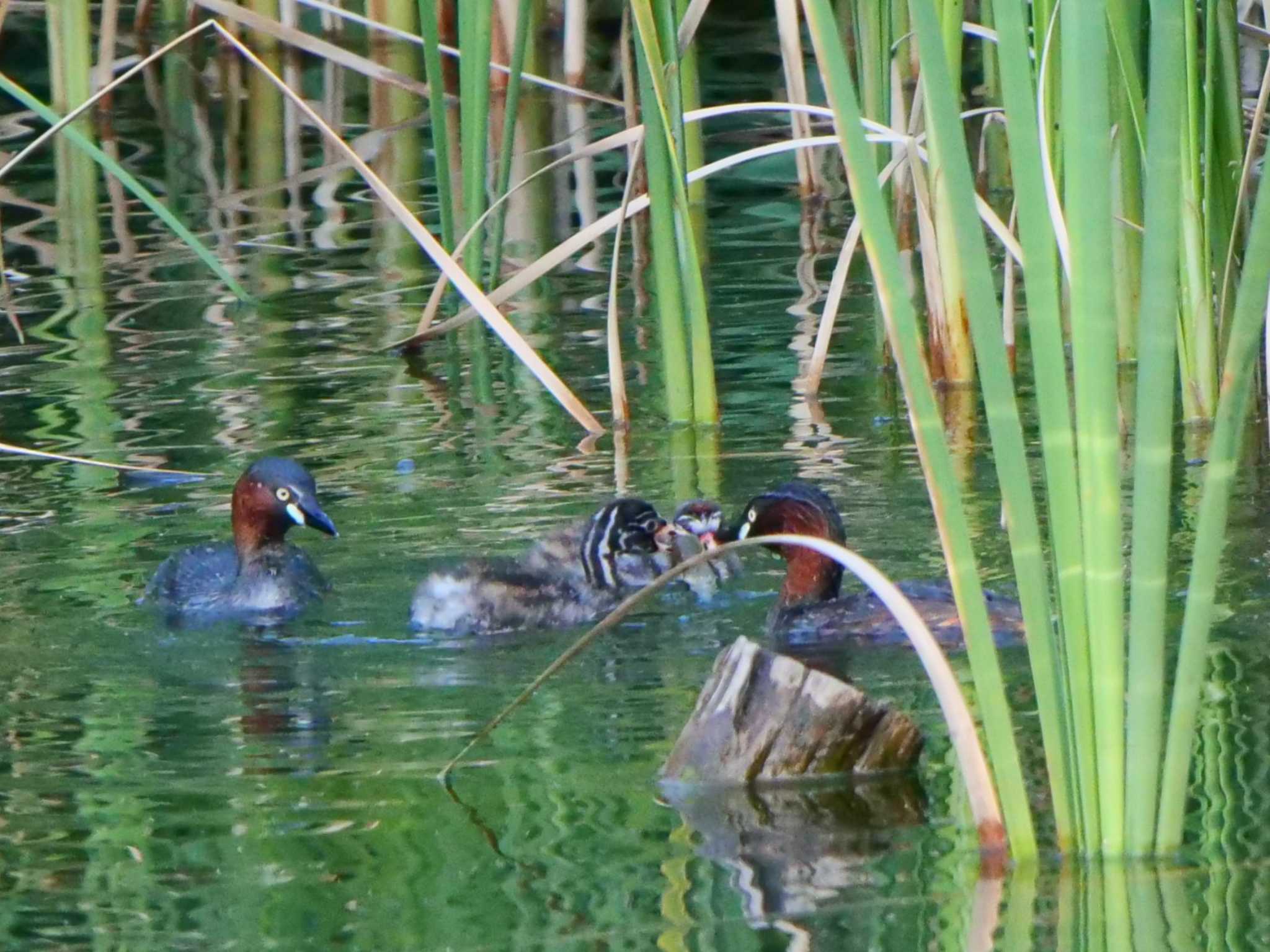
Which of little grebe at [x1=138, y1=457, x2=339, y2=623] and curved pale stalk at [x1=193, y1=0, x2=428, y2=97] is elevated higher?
curved pale stalk at [x1=193, y1=0, x2=428, y2=97]

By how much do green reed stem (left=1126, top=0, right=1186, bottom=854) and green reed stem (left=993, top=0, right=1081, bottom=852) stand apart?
0.26ft

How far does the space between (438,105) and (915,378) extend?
475 centimetres

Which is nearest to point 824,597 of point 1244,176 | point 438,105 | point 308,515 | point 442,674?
point 442,674

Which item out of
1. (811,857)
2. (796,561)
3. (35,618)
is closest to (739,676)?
(811,857)

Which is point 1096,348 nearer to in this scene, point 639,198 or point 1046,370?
point 1046,370

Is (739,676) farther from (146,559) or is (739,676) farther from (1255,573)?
(146,559)

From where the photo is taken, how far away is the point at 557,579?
634 cm

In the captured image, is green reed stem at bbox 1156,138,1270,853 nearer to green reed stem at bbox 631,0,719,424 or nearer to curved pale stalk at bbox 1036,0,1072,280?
curved pale stalk at bbox 1036,0,1072,280

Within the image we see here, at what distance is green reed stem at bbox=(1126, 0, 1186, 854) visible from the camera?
322 cm

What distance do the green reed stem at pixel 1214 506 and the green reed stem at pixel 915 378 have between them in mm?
255

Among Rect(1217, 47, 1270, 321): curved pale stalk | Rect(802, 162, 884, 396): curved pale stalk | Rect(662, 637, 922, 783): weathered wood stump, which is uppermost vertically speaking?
Rect(1217, 47, 1270, 321): curved pale stalk

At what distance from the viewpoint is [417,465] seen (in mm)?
7691

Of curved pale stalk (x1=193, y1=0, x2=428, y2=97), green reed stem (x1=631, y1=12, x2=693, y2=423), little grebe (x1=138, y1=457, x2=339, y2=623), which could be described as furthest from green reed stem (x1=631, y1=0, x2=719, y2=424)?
curved pale stalk (x1=193, y1=0, x2=428, y2=97)

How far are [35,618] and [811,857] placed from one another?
9.01 feet
